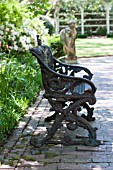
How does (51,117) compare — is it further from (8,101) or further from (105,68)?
(105,68)

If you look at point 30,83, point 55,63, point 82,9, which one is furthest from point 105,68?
point 82,9

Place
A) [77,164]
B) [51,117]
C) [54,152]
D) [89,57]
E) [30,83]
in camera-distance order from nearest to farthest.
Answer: [77,164], [54,152], [51,117], [30,83], [89,57]

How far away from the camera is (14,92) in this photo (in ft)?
22.3

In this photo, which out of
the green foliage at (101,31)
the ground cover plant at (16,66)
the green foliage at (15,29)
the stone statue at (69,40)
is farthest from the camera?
the green foliage at (101,31)

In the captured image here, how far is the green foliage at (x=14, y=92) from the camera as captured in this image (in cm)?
547

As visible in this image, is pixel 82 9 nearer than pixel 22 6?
No

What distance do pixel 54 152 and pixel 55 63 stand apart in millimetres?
2060

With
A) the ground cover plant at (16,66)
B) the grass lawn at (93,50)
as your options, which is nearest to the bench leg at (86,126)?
the ground cover plant at (16,66)

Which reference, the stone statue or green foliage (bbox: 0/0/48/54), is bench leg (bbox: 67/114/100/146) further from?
the stone statue


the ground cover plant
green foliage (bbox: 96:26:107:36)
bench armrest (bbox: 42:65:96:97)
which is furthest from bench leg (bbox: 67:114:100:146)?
green foliage (bbox: 96:26:107:36)

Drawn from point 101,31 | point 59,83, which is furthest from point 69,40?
point 101,31

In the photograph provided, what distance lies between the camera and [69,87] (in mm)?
5016

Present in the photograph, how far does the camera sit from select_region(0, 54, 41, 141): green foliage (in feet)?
17.9

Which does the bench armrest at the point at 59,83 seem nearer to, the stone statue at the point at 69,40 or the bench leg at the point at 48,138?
the bench leg at the point at 48,138
